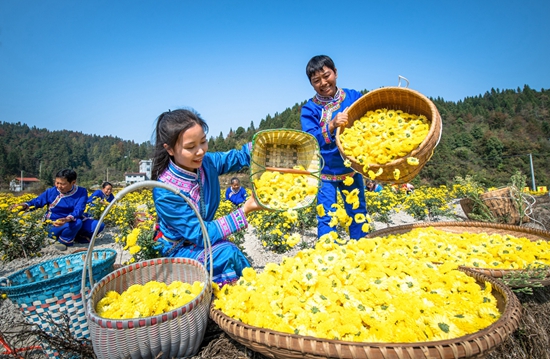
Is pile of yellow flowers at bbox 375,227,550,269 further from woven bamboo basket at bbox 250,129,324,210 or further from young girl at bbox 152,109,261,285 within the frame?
young girl at bbox 152,109,261,285

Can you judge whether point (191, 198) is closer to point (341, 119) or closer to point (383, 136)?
point (341, 119)

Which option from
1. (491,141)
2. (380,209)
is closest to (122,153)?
(491,141)

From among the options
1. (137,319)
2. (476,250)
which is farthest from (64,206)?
(476,250)

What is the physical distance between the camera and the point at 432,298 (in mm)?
1480

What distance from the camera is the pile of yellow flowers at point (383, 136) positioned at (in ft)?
7.14

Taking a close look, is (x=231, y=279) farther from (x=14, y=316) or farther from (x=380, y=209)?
(x=380, y=209)

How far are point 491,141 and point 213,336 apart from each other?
46414 millimetres

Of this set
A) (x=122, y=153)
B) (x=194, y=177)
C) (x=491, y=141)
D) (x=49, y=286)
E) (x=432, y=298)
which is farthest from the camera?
(x=122, y=153)

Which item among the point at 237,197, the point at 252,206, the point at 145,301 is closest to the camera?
the point at 145,301

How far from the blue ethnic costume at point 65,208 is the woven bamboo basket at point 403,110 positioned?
15.6ft

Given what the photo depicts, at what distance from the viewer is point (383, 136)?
2400 mm

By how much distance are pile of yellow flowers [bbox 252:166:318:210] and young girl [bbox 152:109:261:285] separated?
17cm

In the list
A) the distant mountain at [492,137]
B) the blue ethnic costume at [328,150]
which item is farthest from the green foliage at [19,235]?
the distant mountain at [492,137]

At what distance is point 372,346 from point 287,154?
5.84 feet
